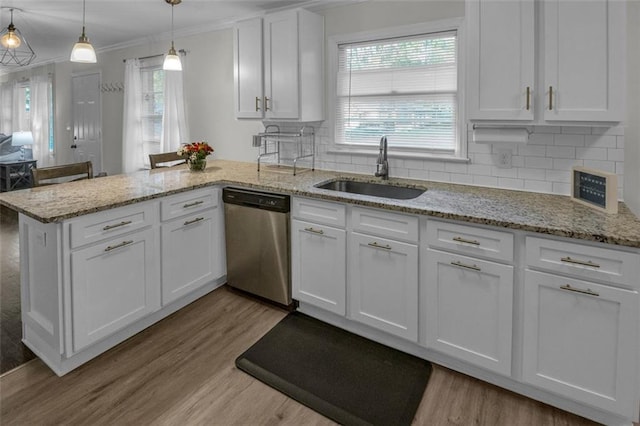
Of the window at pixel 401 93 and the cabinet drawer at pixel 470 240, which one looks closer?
the cabinet drawer at pixel 470 240

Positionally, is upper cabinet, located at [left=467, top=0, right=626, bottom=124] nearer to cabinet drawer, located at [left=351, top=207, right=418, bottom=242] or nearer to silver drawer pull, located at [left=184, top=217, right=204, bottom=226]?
cabinet drawer, located at [left=351, top=207, right=418, bottom=242]

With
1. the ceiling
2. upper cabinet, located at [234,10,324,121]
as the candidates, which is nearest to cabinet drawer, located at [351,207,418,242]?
upper cabinet, located at [234,10,324,121]

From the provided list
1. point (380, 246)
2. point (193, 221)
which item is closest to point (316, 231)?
point (380, 246)

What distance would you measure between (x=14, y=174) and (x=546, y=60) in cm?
792

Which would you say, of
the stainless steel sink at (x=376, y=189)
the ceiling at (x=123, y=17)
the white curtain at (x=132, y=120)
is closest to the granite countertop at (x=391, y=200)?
the stainless steel sink at (x=376, y=189)

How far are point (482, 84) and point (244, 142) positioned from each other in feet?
8.31

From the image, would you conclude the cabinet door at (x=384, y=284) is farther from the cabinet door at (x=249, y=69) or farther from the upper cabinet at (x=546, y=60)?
the cabinet door at (x=249, y=69)

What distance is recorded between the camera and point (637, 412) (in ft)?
5.74

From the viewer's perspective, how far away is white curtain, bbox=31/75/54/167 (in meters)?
6.78

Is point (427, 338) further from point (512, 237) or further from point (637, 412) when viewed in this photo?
point (637, 412)

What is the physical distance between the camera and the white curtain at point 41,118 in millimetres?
6777

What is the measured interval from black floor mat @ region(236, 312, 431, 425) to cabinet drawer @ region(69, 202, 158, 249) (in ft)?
3.47

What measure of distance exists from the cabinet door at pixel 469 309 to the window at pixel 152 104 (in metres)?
4.03

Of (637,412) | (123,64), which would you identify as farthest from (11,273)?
(637,412)
